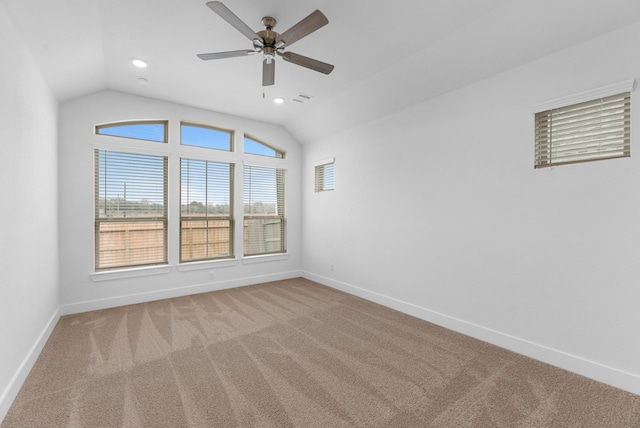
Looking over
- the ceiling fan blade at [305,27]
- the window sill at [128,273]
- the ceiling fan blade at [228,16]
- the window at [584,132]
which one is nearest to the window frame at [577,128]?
the window at [584,132]

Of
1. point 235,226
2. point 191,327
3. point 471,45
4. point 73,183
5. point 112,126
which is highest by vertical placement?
point 471,45

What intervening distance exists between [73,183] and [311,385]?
4059 mm

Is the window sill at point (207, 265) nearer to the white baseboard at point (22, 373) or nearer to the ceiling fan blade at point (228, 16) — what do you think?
the white baseboard at point (22, 373)

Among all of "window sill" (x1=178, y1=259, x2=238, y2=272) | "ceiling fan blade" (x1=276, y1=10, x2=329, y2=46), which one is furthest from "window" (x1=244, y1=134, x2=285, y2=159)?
"ceiling fan blade" (x1=276, y1=10, x2=329, y2=46)

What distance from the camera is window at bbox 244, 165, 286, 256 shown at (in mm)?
5406

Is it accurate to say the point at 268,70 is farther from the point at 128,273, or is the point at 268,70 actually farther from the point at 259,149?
the point at 128,273

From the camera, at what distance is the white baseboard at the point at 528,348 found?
2246mm

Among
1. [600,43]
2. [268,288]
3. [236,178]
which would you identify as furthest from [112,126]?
[600,43]

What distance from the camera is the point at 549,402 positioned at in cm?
208

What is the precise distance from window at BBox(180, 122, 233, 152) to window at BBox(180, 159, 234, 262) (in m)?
0.31

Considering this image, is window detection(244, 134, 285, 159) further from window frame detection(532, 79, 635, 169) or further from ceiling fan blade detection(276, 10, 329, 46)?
window frame detection(532, 79, 635, 169)

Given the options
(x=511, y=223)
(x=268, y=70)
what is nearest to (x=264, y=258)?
(x=268, y=70)

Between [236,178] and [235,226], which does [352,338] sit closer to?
[235,226]

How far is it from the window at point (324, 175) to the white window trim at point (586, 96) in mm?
3152
